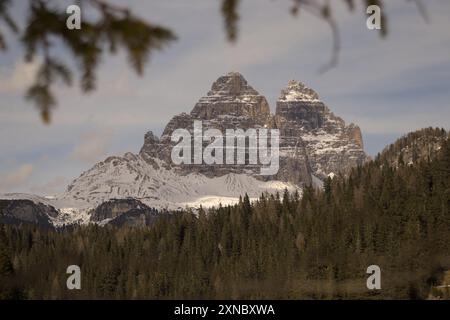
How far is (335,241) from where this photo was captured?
155 metres

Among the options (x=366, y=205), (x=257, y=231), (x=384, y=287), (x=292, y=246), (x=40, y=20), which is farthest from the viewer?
(x=257, y=231)

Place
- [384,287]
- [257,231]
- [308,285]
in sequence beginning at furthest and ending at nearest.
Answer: [257,231]
[308,285]
[384,287]

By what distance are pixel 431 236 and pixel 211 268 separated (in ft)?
175

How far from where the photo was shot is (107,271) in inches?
6905

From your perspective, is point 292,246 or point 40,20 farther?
point 292,246

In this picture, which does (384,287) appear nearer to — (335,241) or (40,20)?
(335,241)

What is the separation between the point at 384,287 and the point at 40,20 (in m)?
135

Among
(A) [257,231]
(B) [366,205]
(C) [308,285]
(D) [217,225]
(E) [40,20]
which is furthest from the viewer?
(D) [217,225]
